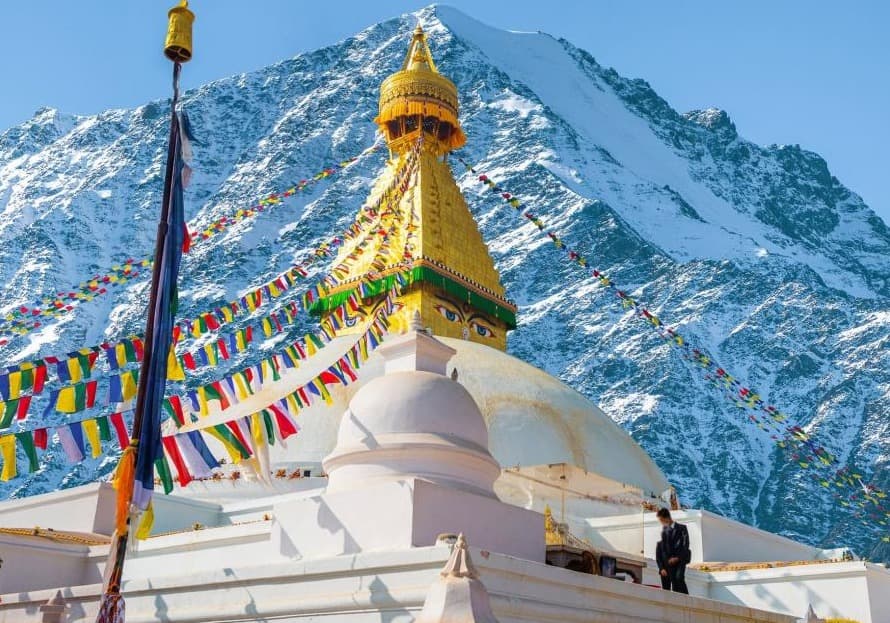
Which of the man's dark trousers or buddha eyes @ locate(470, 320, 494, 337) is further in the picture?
buddha eyes @ locate(470, 320, 494, 337)

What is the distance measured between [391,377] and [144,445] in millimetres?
2249

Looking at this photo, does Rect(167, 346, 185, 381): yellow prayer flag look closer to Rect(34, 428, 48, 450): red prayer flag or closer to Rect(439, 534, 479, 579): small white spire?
Rect(34, 428, 48, 450): red prayer flag

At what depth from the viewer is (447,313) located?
21.6 metres

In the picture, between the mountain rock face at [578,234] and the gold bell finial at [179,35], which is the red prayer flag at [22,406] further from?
the mountain rock face at [578,234]

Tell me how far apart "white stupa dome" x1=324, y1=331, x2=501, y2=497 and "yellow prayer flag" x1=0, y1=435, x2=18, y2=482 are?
2.50 m

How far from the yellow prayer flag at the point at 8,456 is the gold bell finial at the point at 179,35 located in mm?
3328

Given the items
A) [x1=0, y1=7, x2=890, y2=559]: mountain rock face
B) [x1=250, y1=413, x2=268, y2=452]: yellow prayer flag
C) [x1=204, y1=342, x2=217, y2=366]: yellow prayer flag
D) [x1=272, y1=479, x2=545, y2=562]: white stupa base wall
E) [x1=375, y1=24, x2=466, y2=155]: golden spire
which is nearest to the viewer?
[x1=272, y1=479, x2=545, y2=562]: white stupa base wall

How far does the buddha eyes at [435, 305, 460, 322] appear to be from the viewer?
21358mm

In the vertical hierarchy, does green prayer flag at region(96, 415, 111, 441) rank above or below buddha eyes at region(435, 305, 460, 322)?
below

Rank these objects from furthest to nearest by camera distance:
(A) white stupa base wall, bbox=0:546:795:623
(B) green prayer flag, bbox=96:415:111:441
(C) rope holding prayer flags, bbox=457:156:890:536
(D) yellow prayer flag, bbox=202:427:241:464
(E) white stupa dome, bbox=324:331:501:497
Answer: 1. (C) rope holding prayer flags, bbox=457:156:890:536
2. (D) yellow prayer flag, bbox=202:427:241:464
3. (B) green prayer flag, bbox=96:415:111:441
4. (E) white stupa dome, bbox=324:331:501:497
5. (A) white stupa base wall, bbox=0:546:795:623

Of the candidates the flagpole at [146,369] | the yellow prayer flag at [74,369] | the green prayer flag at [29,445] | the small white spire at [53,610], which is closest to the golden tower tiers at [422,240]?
the yellow prayer flag at [74,369]

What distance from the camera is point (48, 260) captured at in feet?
268

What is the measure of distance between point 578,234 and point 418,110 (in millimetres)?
66157

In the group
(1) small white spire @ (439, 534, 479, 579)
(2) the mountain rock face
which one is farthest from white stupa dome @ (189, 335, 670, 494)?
(2) the mountain rock face
